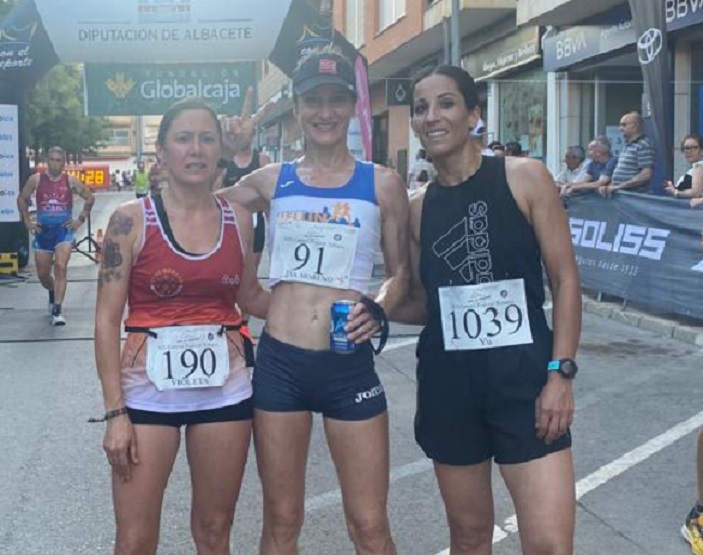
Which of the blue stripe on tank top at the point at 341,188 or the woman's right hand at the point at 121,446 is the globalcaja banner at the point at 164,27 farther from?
the woman's right hand at the point at 121,446

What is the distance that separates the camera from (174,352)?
3.61 m

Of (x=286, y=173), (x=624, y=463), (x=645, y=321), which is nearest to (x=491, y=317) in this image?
(x=286, y=173)

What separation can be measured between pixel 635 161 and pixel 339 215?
32.7 feet

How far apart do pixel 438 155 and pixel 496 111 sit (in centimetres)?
2088

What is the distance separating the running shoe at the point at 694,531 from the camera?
4.66 m

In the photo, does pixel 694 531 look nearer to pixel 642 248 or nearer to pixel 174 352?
pixel 174 352

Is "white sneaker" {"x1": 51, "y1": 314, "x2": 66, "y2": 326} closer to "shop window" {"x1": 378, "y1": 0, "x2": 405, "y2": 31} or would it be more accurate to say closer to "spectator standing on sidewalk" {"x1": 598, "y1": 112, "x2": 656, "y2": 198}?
"spectator standing on sidewalk" {"x1": 598, "y1": 112, "x2": 656, "y2": 198}

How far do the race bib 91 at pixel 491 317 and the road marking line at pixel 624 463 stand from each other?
61.4 inches

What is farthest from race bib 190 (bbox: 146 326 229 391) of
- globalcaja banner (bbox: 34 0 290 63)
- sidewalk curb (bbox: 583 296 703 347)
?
globalcaja banner (bbox: 34 0 290 63)

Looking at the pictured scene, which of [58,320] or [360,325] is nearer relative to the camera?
[360,325]

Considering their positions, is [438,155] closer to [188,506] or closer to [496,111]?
[188,506]

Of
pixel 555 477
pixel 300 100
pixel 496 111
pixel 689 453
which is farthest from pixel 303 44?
pixel 496 111

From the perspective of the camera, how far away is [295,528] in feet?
12.3

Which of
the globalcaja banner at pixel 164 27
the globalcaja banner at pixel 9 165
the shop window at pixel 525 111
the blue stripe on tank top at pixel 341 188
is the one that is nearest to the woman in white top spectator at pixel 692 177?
the globalcaja banner at pixel 164 27
